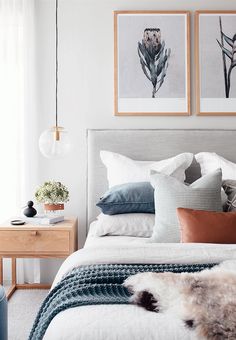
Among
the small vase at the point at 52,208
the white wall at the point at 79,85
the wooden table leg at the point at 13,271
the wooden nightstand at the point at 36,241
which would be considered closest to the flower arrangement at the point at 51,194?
the small vase at the point at 52,208

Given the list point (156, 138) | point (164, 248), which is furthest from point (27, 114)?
point (164, 248)

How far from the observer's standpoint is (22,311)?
2.72 meters

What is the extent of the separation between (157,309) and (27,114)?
2398 mm

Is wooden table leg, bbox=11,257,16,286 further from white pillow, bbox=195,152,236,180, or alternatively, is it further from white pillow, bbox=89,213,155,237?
white pillow, bbox=195,152,236,180

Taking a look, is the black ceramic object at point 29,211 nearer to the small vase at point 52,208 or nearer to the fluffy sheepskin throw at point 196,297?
the small vase at point 52,208

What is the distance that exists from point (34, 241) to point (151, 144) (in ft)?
3.86

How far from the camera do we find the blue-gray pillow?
8.38 feet

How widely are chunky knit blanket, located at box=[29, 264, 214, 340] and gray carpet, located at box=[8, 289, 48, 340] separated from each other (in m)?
0.95

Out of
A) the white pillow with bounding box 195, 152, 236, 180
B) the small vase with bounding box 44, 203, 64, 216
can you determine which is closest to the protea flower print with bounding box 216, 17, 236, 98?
the white pillow with bounding box 195, 152, 236, 180

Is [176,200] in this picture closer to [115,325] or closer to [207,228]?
[207,228]

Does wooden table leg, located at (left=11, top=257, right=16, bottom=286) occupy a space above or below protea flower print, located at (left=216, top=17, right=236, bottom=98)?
below

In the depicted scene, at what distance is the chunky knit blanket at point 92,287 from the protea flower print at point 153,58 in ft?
6.58

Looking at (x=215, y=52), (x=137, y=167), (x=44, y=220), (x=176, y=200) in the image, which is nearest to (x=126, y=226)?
(x=176, y=200)

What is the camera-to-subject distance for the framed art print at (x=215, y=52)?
10.8 feet
